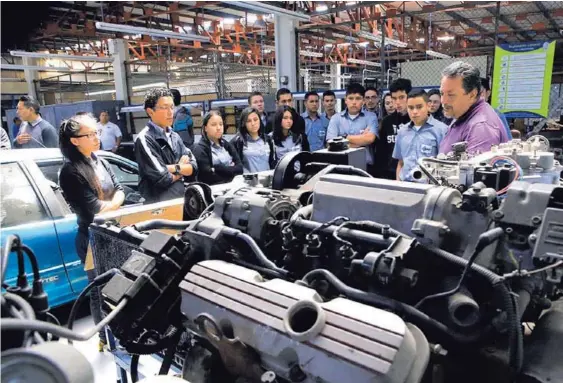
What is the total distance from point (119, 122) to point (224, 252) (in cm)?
960

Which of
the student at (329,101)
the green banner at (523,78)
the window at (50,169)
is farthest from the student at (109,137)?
the green banner at (523,78)

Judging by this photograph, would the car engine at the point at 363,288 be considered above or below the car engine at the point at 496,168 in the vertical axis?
below

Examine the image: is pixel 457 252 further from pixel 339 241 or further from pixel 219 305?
pixel 219 305

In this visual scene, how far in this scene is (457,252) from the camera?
4.50ft

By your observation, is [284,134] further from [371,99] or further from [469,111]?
[469,111]

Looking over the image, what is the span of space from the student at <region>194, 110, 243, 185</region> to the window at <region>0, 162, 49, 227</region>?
4.19 ft

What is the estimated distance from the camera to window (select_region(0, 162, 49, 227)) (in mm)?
3141

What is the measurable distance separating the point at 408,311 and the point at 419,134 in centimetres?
253

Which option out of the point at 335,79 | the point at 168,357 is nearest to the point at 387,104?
the point at 168,357

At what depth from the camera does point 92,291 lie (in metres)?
2.26

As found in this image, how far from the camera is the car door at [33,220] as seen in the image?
3139mm

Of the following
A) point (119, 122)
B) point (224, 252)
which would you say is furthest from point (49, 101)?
point (224, 252)

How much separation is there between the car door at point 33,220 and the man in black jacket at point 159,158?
75 cm

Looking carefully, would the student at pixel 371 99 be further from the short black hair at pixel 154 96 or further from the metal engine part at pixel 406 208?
the metal engine part at pixel 406 208
